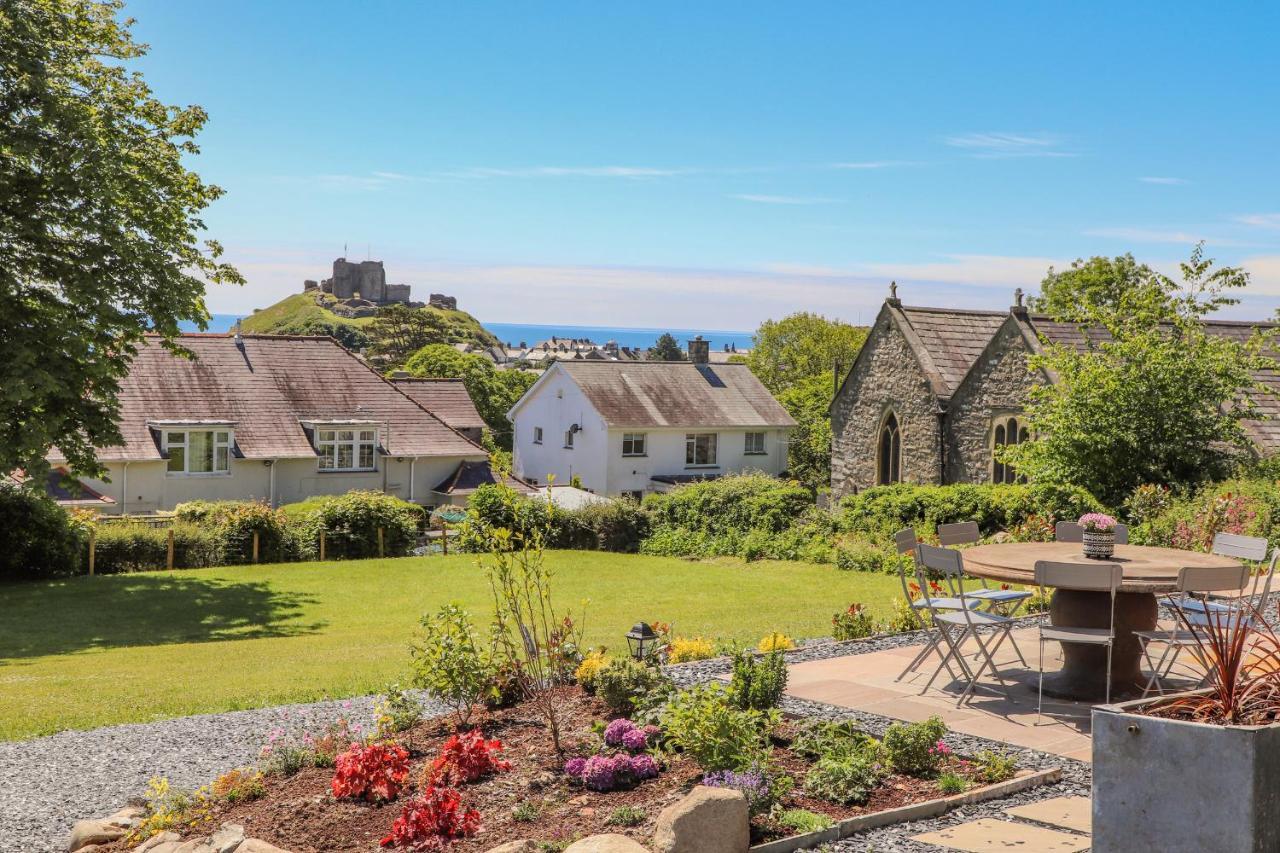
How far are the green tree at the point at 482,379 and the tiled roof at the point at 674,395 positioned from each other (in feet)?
78.2

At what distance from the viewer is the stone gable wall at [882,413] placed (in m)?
31.6

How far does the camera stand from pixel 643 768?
280 inches

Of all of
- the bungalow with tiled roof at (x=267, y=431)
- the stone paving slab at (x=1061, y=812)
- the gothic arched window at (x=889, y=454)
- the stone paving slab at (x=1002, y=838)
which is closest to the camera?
the stone paving slab at (x=1002, y=838)

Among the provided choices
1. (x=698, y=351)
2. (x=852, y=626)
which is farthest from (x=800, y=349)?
(x=852, y=626)

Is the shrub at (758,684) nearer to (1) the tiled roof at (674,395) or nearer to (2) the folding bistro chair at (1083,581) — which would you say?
(2) the folding bistro chair at (1083,581)

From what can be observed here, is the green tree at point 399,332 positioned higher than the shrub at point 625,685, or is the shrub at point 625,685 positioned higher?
the green tree at point 399,332

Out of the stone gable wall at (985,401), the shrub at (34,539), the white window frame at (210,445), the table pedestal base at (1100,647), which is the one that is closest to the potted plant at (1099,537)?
the table pedestal base at (1100,647)

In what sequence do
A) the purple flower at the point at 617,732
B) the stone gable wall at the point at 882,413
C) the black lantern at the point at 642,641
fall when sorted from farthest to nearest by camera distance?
the stone gable wall at the point at 882,413 → the black lantern at the point at 642,641 → the purple flower at the point at 617,732

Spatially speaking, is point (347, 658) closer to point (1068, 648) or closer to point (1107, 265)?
point (1068, 648)

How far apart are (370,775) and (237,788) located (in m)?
1.04

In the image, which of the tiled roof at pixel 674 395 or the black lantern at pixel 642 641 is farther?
the tiled roof at pixel 674 395

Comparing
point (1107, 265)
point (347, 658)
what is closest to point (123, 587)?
point (347, 658)

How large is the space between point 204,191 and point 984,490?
1813 cm

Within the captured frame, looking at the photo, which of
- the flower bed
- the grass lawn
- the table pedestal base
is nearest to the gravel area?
the grass lawn
